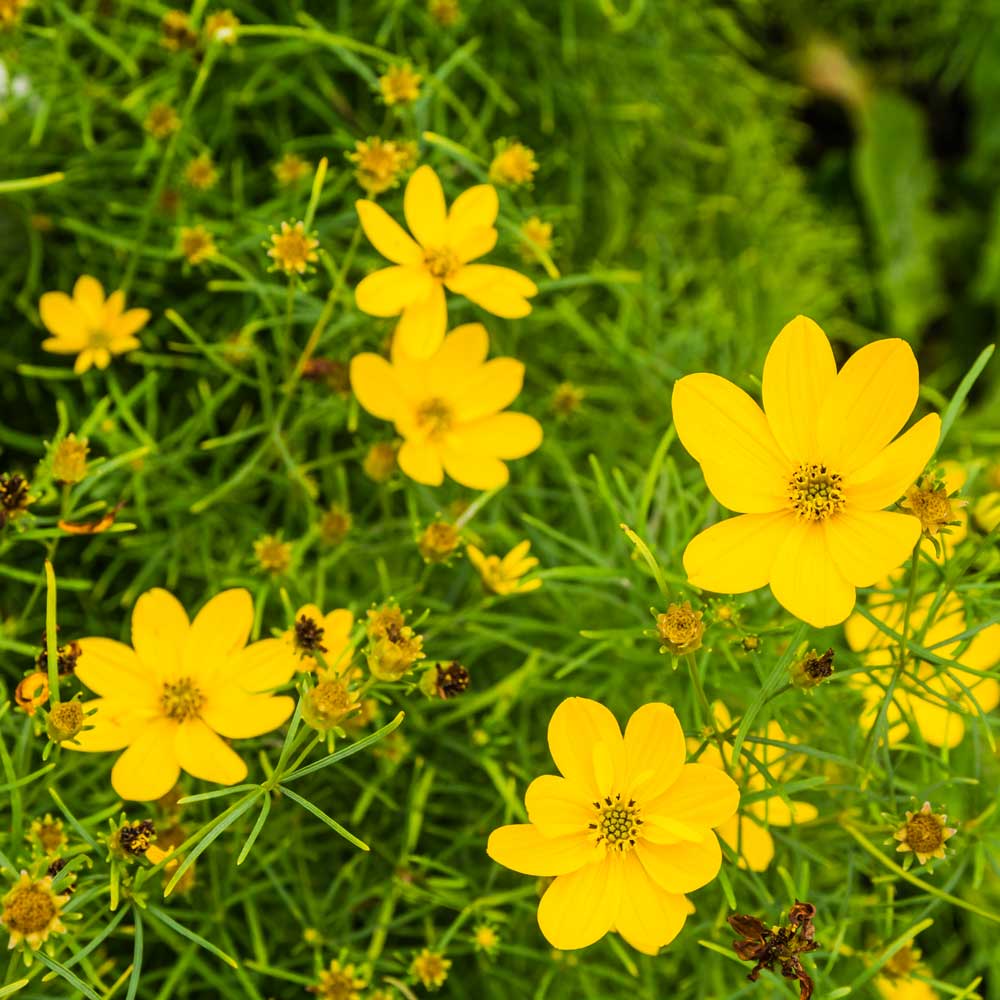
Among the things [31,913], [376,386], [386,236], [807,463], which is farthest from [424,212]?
[31,913]

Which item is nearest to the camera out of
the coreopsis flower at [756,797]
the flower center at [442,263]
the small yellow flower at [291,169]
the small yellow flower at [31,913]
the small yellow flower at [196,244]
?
the small yellow flower at [31,913]

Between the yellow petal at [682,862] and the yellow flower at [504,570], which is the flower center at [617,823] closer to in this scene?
the yellow petal at [682,862]

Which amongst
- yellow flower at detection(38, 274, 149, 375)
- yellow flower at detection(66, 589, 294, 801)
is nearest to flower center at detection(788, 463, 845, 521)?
yellow flower at detection(66, 589, 294, 801)

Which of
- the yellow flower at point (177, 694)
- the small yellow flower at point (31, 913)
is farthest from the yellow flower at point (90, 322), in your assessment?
the small yellow flower at point (31, 913)

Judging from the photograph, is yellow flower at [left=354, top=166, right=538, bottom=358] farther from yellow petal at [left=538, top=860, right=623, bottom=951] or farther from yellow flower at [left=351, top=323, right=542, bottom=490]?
yellow petal at [left=538, top=860, right=623, bottom=951]

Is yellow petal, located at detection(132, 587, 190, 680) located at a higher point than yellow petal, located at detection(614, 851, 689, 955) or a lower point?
lower

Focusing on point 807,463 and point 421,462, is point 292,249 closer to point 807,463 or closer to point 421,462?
point 421,462
